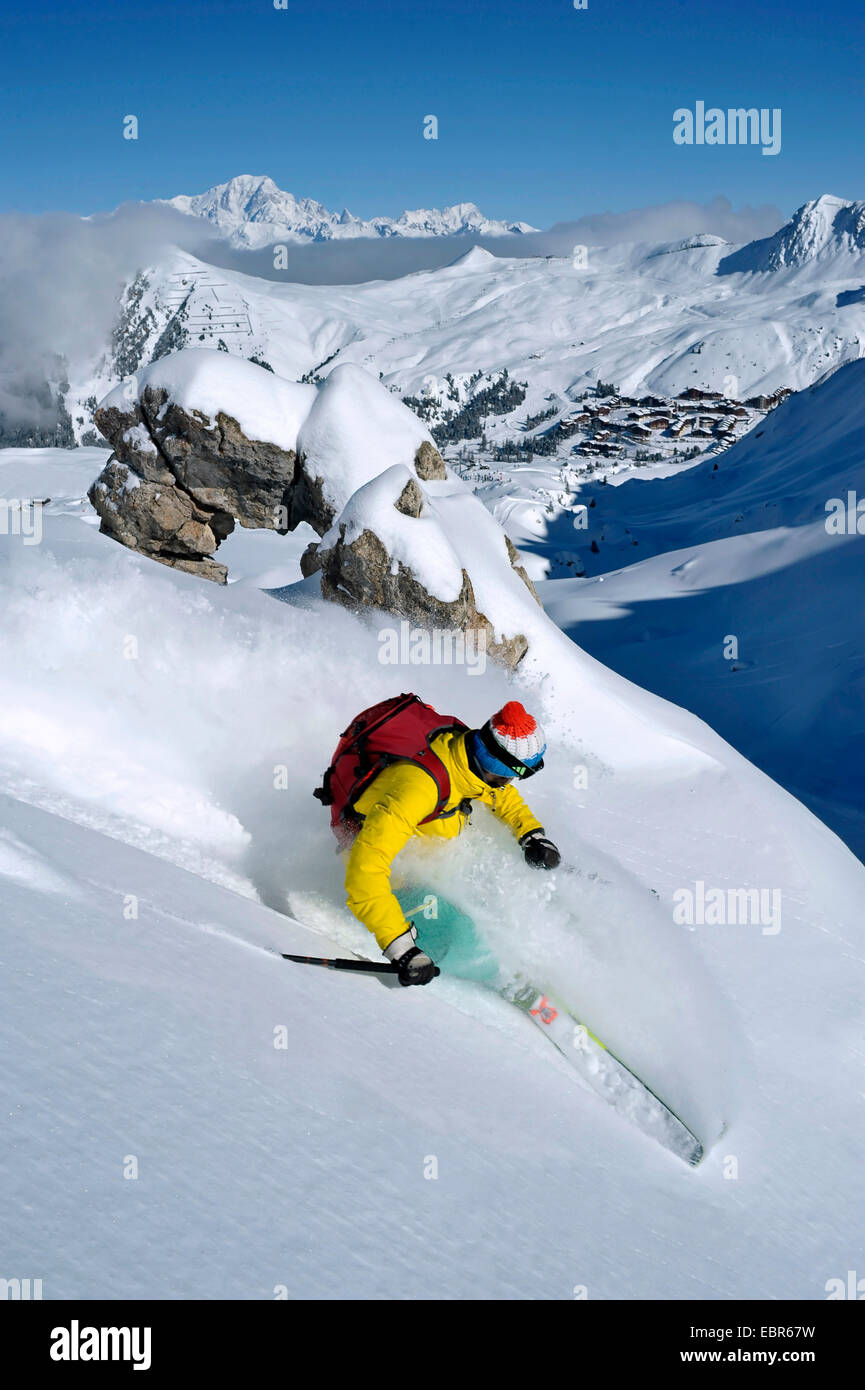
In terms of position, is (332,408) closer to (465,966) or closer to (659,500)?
(465,966)

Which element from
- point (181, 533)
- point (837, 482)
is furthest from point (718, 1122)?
point (837, 482)

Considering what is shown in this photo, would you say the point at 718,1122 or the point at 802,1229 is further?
the point at 718,1122

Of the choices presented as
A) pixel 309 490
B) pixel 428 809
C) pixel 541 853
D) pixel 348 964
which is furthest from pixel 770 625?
pixel 348 964

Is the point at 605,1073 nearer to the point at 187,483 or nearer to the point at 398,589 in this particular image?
the point at 398,589

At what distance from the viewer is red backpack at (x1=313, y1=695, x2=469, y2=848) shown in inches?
179

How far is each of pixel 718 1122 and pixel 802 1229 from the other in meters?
0.65

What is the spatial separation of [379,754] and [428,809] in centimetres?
44

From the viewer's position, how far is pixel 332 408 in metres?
12.9

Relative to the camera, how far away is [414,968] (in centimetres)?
406

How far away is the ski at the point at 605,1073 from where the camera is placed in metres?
4.10

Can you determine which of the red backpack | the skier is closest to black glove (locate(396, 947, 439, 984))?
the skier

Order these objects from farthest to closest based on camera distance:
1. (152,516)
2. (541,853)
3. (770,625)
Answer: (770,625)
(152,516)
(541,853)

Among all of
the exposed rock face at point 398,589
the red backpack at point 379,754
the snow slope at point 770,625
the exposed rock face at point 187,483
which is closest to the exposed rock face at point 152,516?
the exposed rock face at point 187,483

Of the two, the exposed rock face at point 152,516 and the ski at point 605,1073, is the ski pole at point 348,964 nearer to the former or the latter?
the ski at point 605,1073
